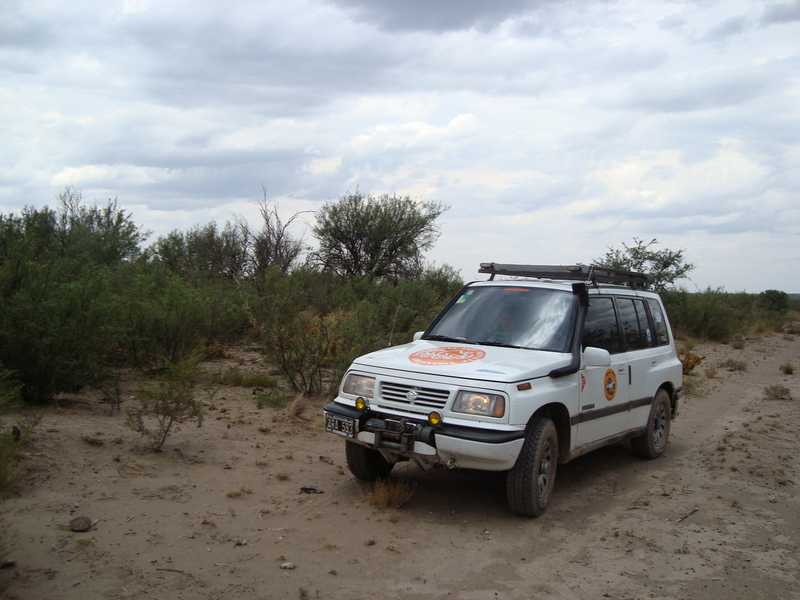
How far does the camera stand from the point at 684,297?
1031 inches

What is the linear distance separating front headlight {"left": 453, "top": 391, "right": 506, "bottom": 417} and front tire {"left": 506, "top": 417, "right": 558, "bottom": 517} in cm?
44

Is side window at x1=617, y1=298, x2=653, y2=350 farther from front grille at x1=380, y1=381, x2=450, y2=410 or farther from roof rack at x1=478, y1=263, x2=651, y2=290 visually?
front grille at x1=380, y1=381, x2=450, y2=410

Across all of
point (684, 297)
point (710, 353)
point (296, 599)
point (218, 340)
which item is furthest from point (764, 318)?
point (296, 599)

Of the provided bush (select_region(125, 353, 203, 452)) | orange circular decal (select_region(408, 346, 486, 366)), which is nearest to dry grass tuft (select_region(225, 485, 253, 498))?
bush (select_region(125, 353, 203, 452))

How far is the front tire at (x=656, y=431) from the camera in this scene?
7.41 meters

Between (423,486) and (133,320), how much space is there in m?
5.75

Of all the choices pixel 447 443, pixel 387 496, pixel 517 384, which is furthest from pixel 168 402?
pixel 517 384

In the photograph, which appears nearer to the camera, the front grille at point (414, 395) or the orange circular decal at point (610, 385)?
the front grille at point (414, 395)

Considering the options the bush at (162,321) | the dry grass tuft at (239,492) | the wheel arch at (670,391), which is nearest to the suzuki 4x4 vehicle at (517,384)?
the wheel arch at (670,391)

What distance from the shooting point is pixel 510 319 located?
6.26 metres

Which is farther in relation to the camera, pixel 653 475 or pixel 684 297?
pixel 684 297

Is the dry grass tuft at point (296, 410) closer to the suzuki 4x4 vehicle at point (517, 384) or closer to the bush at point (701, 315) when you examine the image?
the suzuki 4x4 vehicle at point (517, 384)

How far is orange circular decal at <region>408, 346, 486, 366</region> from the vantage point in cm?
541

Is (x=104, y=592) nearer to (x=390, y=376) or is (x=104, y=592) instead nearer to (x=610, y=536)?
(x=390, y=376)
